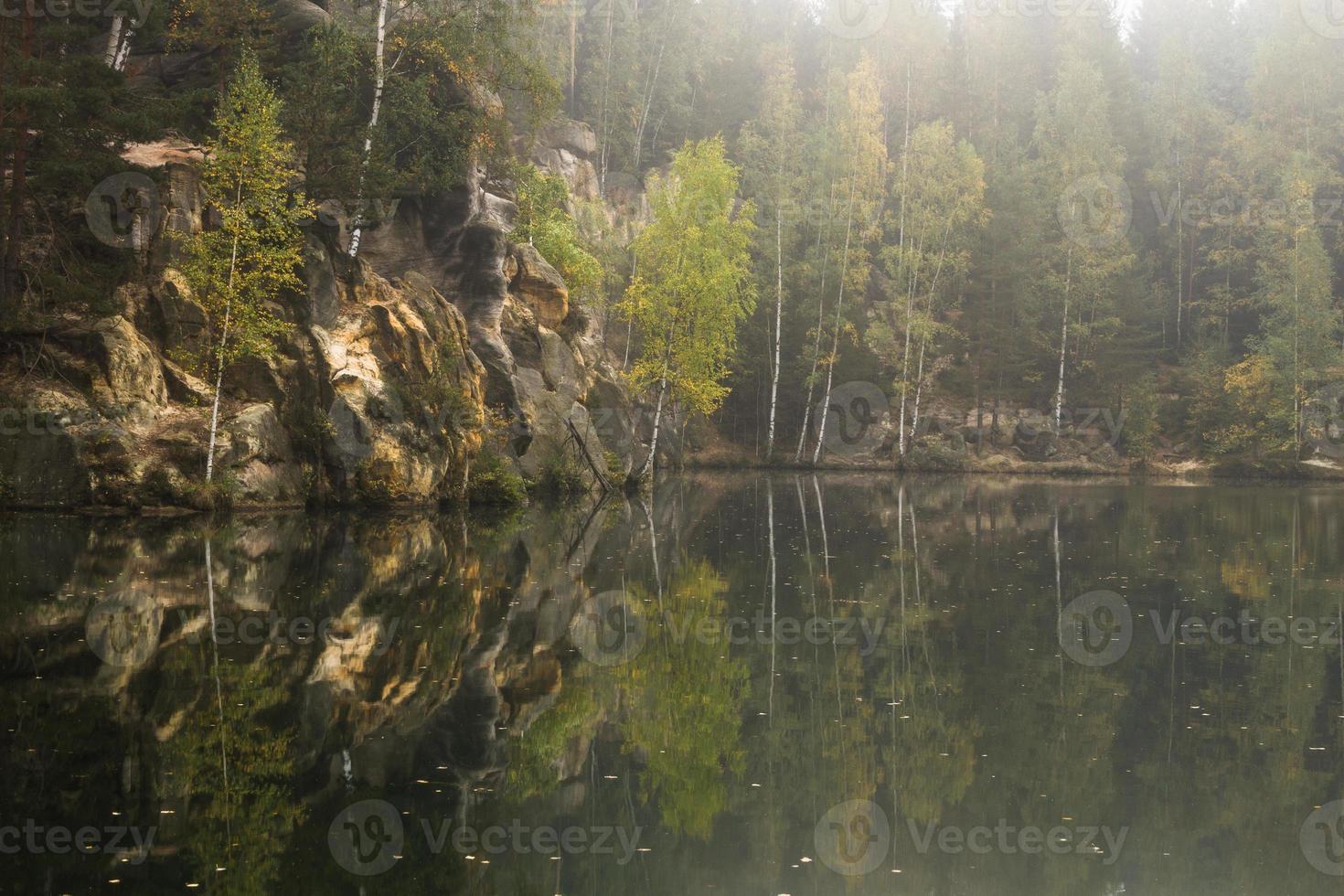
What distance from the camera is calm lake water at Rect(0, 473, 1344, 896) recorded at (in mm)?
5949

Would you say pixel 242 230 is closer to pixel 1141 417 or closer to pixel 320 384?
pixel 320 384

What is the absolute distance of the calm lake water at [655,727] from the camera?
5.95 m

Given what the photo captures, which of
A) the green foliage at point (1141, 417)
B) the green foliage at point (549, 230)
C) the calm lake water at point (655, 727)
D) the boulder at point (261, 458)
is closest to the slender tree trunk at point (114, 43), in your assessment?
the boulder at point (261, 458)

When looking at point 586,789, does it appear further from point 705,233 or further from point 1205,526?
point 705,233

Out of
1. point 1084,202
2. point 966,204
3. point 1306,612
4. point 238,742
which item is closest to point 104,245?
point 238,742

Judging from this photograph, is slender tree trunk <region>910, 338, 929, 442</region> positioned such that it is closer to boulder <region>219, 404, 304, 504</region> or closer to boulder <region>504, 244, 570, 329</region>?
boulder <region>504, 244, 570, 329</region>

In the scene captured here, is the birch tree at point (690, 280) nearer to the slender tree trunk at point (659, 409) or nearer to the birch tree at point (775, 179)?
the slender tree trunk at point (659, 409)

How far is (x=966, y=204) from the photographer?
5062 centimetres

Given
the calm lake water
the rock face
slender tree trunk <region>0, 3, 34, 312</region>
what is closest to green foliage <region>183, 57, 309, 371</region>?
the rock face

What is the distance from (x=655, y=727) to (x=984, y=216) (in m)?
48.0

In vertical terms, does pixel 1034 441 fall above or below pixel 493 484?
above

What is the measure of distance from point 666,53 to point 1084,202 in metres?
26.6

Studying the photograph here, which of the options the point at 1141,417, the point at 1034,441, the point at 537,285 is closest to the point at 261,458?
the point at 537,285

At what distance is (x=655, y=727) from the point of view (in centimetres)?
849
